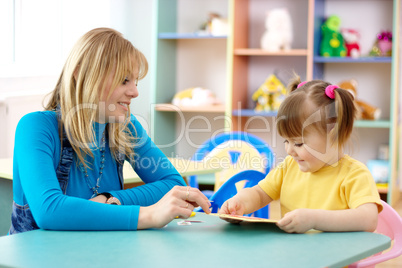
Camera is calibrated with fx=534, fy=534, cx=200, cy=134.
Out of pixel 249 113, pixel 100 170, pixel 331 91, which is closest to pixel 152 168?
pixel 100 170

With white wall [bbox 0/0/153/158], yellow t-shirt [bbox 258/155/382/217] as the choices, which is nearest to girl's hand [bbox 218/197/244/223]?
yellow t-shirt [bbox 258/155/382/217]

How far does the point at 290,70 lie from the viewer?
4.16m

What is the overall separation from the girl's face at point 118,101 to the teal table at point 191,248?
1.15 ft

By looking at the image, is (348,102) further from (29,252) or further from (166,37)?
(166,37)

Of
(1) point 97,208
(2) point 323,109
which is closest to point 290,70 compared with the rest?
(2) point 323,109

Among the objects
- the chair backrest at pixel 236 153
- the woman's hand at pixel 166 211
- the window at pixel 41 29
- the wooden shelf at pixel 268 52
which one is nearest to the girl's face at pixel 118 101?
the woman's hand at pixel 166 211

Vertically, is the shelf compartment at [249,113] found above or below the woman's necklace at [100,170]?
above

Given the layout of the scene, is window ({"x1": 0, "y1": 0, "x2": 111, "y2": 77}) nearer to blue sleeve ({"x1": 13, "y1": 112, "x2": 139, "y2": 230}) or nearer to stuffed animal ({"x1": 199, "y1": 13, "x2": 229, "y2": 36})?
stuffed animal ({"x1": 199, "y1": 13, "x2": 229, "y2": 36})

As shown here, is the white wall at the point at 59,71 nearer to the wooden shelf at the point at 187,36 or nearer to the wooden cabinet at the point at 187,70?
the wooden cabinet at the point at 187,70

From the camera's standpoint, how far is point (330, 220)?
1092mm

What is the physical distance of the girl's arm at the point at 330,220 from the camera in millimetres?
1066

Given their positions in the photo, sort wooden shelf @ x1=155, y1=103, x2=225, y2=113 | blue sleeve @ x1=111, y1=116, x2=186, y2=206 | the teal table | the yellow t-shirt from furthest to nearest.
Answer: wooden shelf @ x1=155, y1=103, x2=225, y2=113, blue sleeve @ x1=111, y1=116, x2=186, y2=206, the yellow t-shirt, the teal table

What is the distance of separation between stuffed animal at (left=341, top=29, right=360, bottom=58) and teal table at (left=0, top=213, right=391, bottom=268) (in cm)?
298

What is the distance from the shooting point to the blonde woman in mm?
1096
